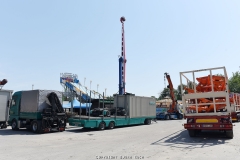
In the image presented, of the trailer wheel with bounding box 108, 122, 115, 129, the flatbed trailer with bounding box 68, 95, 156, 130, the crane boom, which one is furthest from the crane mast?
the trailer wheel with bounding box 108, 122, 115, 129

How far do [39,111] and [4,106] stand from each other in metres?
3.86

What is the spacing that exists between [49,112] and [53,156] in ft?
26.7

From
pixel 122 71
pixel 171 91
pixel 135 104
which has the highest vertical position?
pixel 122 71

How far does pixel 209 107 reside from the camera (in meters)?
10.7

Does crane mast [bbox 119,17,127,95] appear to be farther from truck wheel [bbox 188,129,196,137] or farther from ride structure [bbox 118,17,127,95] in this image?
truck wheel [bbox 188,129,196,137]

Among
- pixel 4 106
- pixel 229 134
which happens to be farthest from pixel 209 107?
Result: pixel 4 106

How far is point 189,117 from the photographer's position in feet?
34.4

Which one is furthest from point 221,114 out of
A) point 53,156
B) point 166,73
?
point 166,73

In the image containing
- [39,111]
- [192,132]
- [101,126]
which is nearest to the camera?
[192,132]

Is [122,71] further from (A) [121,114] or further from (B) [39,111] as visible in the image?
(B) [39,111]

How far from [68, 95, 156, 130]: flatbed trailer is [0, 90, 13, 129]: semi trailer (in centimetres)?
514

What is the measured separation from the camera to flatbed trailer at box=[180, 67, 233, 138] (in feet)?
32.0

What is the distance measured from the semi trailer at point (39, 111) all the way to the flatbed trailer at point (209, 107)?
29.6ft

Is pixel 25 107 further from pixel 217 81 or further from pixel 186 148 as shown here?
pixel 217 81
